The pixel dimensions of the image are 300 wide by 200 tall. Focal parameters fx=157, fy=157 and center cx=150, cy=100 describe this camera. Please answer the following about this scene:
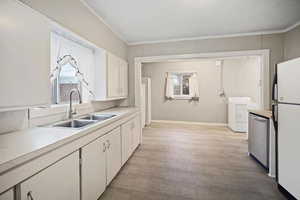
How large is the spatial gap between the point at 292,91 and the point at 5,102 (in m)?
2.57

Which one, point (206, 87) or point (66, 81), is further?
point (206, 87)

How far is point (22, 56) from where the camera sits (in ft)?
3.84

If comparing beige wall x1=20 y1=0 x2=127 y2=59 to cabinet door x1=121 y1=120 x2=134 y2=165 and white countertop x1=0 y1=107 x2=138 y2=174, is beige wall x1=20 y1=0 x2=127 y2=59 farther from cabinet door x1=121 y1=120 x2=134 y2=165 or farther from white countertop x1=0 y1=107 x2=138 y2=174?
cabinet door x1=121 y1=120 x2=134 y2=165

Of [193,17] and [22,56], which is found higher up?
[193,17]

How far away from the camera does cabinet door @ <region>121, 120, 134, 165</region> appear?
2.48m

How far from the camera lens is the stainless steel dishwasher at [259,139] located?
244cm

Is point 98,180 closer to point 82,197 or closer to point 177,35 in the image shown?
point 82,197

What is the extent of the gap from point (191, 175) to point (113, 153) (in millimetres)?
1215

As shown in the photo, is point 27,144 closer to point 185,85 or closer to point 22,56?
point 22,56

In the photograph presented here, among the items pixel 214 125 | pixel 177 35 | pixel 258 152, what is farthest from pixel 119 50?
pixel 214 125

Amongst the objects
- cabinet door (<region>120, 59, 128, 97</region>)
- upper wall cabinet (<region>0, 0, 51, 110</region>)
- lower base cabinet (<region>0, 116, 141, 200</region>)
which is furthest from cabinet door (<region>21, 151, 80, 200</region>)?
cabinet door (<region>120, 59, 128, 97</region>)

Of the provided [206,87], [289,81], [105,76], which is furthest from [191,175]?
[206,87]

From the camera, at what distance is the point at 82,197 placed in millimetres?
1463

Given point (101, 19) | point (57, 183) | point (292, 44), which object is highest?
point (101, 19)
